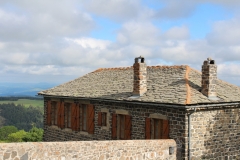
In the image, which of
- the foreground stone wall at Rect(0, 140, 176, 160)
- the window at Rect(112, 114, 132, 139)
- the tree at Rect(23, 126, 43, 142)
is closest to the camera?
the foreground stone wall at Rect(0, 140, 176, 160)

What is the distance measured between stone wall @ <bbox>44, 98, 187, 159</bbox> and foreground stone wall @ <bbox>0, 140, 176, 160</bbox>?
0.46 meters

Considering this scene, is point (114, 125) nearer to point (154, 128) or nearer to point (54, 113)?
point (154, 128)

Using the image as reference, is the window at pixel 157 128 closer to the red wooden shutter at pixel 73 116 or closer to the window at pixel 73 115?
the window at pixel 73 115

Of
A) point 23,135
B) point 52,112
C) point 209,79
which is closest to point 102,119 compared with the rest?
point 52,112

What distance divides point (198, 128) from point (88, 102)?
675 centimetres

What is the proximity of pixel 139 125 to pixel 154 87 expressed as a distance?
206 cm

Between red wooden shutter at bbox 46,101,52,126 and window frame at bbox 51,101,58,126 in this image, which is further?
red wooden shutter at bbox 46,101,52,126

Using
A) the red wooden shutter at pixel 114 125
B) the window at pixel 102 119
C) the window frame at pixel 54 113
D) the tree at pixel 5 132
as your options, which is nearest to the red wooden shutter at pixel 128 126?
the red wooden shutter at pixel 114 125

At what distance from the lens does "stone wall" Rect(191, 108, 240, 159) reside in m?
13.6

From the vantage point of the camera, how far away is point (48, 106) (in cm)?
2120

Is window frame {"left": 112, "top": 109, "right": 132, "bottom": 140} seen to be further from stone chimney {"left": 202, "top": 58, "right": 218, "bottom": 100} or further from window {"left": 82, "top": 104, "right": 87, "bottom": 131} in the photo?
stone chimney {"left": 202, "top": 58, "right": 218, "bottom": 100}

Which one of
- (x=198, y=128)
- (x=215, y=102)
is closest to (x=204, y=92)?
(x=215, y=102)

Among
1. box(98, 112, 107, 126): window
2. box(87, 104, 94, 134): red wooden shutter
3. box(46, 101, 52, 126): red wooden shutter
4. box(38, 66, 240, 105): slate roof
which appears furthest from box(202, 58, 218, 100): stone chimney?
box(46, 101, 52, 126): red wooden shutter

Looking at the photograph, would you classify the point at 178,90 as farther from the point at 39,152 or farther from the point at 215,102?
the point at 39,152
